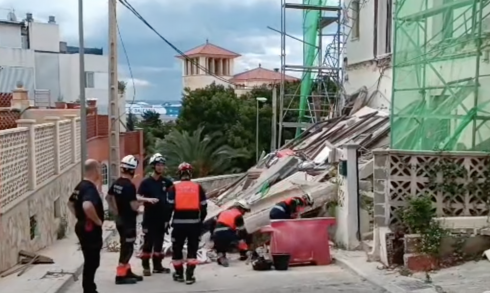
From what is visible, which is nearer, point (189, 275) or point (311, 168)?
point (189, 275)

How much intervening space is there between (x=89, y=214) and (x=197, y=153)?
25854 mm

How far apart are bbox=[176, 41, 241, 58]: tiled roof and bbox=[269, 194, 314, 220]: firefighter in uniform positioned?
65216 mm

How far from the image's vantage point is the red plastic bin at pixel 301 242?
36.7 feet

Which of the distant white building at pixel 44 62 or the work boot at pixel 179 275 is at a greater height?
the distant white building at pixel 44 62

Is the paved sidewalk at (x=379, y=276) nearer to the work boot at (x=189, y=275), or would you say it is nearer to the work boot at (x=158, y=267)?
the work boot at (x=189, y=275)

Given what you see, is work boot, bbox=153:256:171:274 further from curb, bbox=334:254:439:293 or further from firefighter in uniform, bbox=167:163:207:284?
curb, bbox=334:254:439:293

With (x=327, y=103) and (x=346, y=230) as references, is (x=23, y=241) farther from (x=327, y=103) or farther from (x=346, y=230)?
(x=327, y=103)

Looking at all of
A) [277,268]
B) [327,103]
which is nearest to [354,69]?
[327,103]

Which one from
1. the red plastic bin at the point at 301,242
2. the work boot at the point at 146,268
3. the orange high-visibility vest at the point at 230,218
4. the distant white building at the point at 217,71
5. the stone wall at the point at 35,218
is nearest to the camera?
the stone wall at the point at 35,218

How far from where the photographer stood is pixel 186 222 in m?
9.40

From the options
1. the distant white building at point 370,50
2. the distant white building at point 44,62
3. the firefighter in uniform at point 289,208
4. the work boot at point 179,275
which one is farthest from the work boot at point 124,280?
the distant white building at point 44,62

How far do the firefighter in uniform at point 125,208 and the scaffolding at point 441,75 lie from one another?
4810 millimetres

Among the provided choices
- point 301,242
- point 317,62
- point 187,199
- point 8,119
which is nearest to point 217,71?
point 317,62

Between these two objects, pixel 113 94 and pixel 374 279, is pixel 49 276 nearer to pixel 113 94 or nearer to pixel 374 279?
pixel 374 279
